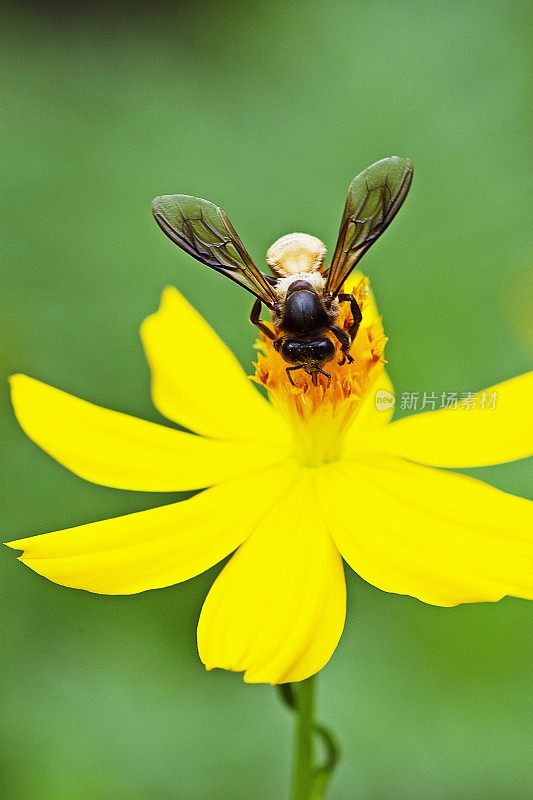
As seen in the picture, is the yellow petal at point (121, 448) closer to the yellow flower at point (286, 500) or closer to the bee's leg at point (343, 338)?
the yellow flower at point (286, 500)

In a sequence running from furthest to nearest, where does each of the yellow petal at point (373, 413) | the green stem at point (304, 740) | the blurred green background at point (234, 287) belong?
the blurred green background at point (234, 287) < the yellow petal at point (373, 413) < the green stem at point (304, 740)

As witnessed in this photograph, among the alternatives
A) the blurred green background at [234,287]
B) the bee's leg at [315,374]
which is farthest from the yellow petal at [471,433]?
the blurred green background at [234,287]

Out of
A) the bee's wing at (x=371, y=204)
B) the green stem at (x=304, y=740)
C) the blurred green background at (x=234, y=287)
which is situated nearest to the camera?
the green stem at (x=304, y=740)

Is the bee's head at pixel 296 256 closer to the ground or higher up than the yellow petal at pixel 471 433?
higher up

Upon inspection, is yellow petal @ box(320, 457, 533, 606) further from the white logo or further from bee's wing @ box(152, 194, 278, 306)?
bee's wing @ box(152, 194, 278, 306)

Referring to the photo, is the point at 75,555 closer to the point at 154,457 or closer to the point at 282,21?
the point at 154,457

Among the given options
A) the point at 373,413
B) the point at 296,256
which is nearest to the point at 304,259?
the point at 296,256

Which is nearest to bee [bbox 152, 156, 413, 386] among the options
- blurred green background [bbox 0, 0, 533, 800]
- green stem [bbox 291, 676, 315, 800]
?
green stem [bbox 291, 676, 315, 800]
